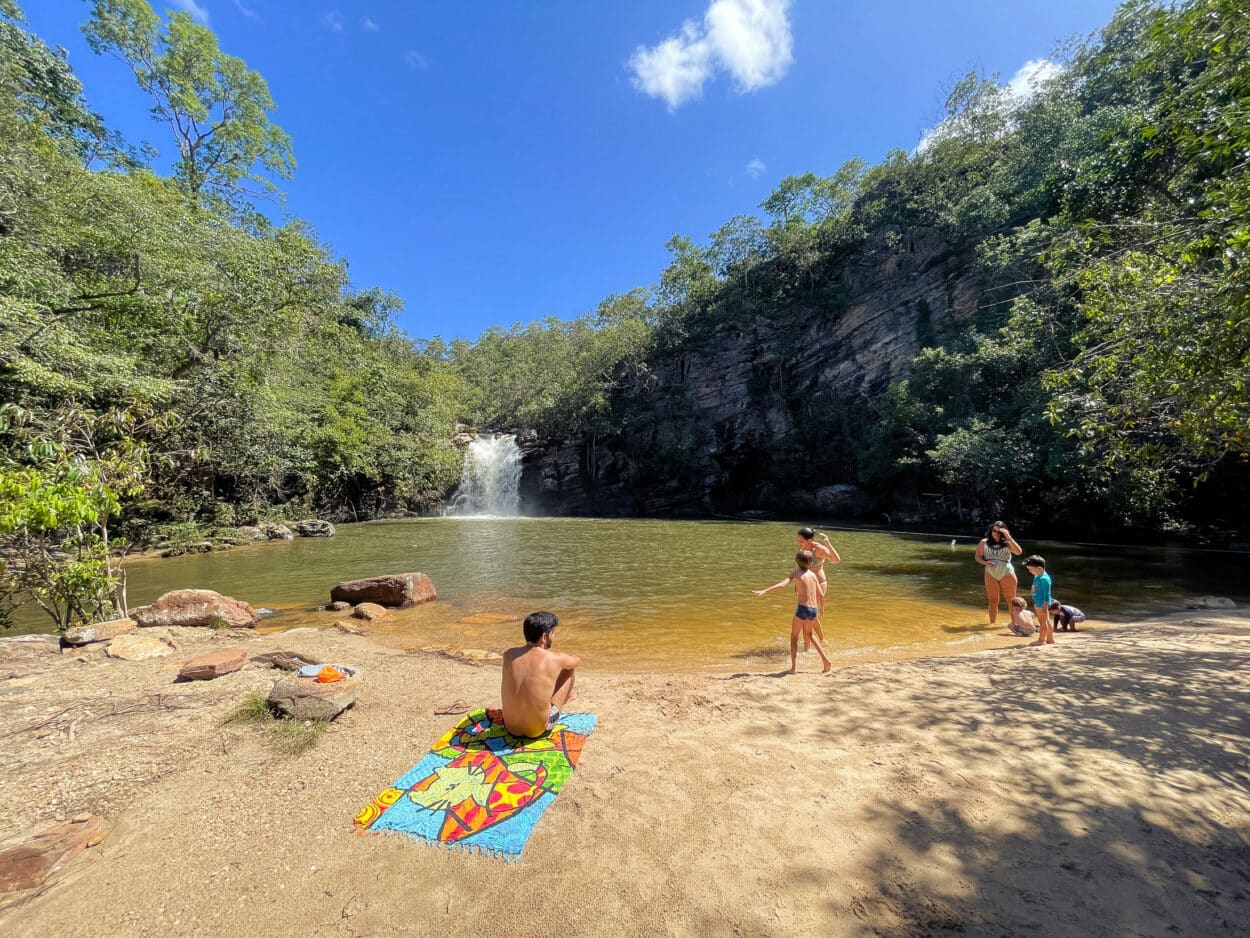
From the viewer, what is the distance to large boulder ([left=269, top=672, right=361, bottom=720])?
→ 4012 mm

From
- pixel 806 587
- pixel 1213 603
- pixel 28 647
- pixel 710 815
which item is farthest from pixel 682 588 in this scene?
pixel 28 647

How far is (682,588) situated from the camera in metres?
10.7

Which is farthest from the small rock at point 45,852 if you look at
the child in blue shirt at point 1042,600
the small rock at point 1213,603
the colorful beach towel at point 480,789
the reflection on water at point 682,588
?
the small rock at point 1213,603

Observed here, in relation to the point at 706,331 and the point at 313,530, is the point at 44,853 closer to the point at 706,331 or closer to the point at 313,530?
the point at 313,530

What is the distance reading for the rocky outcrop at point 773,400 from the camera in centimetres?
2853

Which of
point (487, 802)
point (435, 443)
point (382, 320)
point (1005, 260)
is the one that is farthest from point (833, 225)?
point (487, 802)

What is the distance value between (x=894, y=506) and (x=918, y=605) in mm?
20761

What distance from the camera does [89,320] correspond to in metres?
12.0

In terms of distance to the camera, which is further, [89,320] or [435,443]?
[435,443]

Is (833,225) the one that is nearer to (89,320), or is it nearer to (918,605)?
(918,605)

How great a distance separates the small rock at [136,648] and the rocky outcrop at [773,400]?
101 ft

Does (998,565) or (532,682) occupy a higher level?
(998,565)

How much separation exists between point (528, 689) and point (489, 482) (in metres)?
33.2

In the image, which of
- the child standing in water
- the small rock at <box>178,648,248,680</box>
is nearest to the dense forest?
the small rock at <box>178,648,248,680</box>
